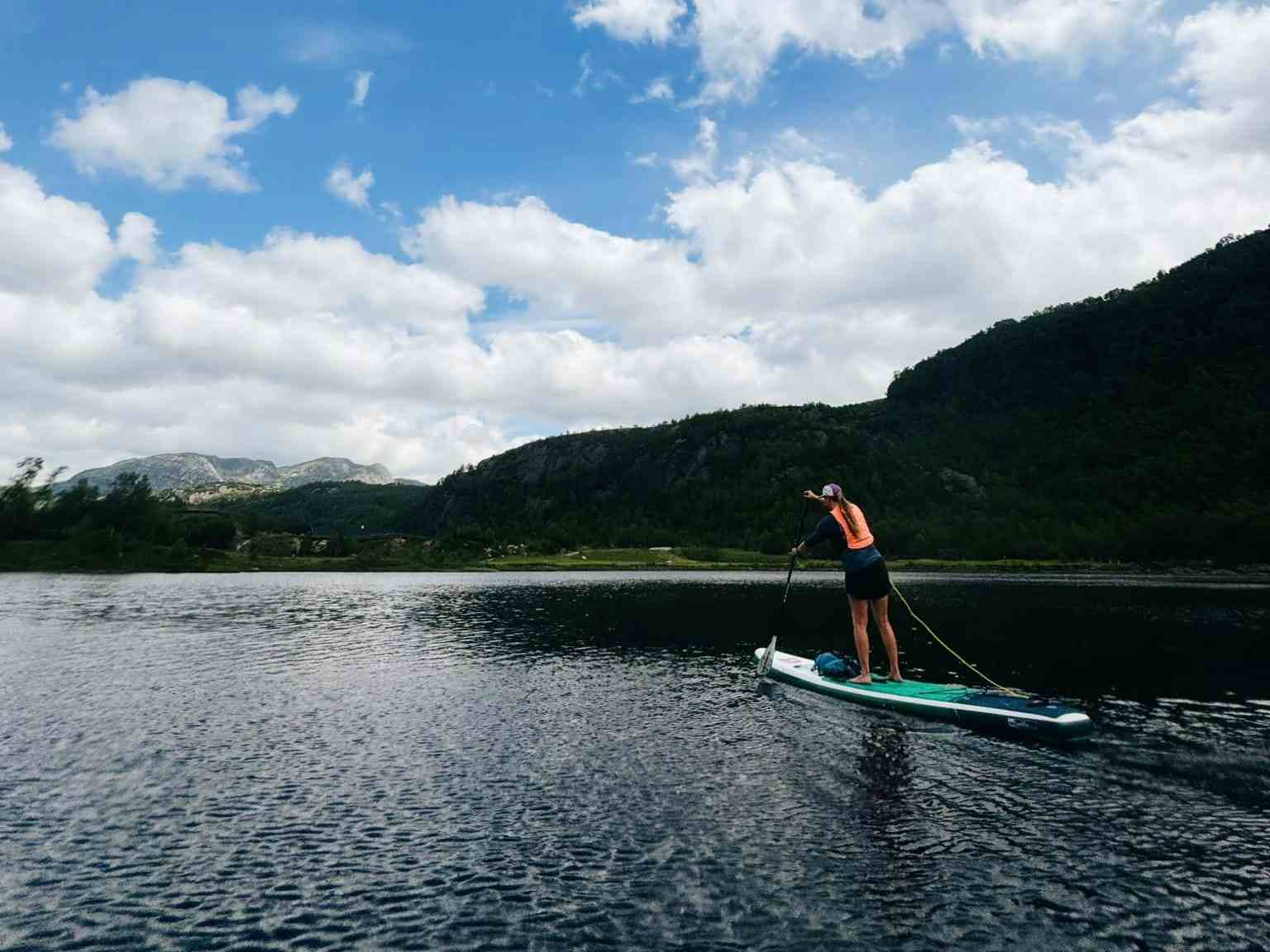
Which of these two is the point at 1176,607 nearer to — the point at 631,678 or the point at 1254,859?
the point at 631,678

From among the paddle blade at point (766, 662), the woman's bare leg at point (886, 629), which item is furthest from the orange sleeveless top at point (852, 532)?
the paddle blade at point (766, 662)

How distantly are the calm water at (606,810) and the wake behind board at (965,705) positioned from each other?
34.8 inches

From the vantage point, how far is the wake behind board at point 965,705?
24141mm

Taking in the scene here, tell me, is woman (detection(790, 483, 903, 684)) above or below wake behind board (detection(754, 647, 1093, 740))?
above

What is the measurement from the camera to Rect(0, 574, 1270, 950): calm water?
1243cm

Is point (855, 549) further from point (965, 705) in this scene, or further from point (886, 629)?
point (965, 705)

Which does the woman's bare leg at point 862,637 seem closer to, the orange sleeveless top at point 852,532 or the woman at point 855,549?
the woman at point 855,549

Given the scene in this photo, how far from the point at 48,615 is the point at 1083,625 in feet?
312

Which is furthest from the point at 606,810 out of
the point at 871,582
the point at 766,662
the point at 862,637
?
the point at 766,662

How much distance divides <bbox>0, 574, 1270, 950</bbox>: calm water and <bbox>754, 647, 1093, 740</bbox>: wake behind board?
884 millimetres

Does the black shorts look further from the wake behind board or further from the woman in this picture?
the wake behind board

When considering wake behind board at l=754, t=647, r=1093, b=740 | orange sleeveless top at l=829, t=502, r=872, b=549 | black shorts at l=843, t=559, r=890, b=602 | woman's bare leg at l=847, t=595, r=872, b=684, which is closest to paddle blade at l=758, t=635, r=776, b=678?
wake behind board at l=754, t=647, r=1093, b=740

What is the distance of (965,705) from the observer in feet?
87.7

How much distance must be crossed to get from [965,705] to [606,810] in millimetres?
15931
